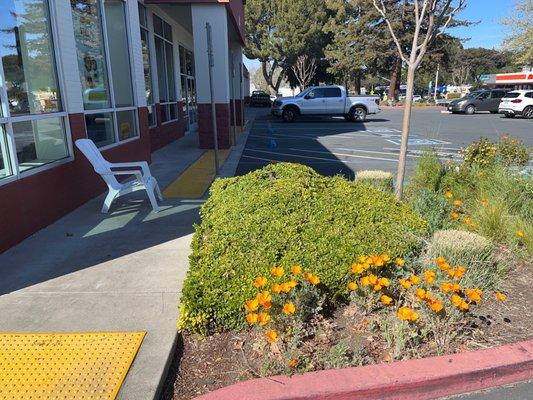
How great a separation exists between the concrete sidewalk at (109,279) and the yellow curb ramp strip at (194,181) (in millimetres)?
1070

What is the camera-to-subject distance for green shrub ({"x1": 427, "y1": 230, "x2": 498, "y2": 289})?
3.42 metres

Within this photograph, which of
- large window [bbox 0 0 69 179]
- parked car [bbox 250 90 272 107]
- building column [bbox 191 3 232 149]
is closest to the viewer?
large window [bbox 0 0 69 179]

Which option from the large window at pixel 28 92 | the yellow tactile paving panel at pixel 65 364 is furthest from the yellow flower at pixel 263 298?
the large window at pixel 28 92

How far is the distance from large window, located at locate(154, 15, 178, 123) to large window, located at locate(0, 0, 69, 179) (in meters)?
7.25

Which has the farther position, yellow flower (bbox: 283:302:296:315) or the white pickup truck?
the white pickup truck

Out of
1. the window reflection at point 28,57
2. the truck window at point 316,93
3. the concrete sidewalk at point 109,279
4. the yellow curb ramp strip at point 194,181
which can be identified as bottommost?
the yellow curb ramp strip at point 194,181

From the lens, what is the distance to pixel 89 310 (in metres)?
3.30

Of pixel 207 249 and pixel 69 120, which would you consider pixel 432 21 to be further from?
pixel 69 120

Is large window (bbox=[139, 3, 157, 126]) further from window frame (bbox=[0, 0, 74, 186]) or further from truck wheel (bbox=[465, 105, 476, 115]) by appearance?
truck wheel (bbox=[465, 105, 476, 115])

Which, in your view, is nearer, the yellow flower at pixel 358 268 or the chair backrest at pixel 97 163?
the yellow flower at pixel 358 268

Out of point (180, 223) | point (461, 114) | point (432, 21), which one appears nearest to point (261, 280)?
point (180, 223)

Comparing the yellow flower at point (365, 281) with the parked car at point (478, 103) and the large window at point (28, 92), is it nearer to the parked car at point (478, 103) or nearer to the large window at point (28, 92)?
the large window at point (28, 92)

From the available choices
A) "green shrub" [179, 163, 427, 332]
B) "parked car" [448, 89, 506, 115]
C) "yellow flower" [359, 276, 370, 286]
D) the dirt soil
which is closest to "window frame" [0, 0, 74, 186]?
"green shrub" [179, 163, 427, 332]

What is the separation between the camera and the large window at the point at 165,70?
13.0 m
